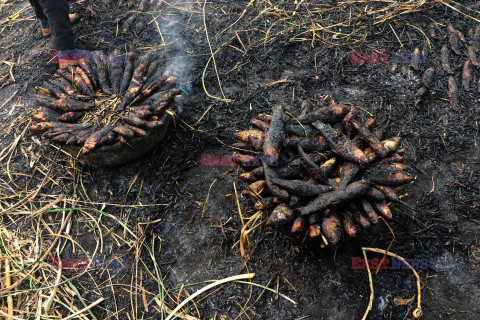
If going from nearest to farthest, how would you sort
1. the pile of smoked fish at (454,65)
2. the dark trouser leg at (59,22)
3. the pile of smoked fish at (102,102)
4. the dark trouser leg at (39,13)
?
the pile of smoked fish at (102,102) < the pile of smoked fish at (454,65) < the dark trouser leg at (59,22) < the dark trouser leg at (39,13)

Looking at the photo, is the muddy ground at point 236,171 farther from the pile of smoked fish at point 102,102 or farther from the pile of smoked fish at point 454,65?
the pile of smoked fish at point 102,102

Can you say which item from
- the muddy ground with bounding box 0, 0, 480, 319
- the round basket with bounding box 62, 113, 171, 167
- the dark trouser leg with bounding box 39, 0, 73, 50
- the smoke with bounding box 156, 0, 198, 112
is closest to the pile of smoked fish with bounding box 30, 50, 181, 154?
the round basket with bounding box 62, 113, 171, 167

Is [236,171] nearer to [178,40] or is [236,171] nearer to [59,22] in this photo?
[178,40]

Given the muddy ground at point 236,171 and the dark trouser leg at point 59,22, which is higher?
the dark trouser leg at point 59,22

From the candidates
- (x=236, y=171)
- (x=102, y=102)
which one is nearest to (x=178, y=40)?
(x=102, y=102)

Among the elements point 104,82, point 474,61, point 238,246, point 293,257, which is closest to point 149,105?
point 104,82


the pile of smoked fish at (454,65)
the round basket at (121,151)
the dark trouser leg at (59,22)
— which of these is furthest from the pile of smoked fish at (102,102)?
the pile of smoked fish at (454,65)
